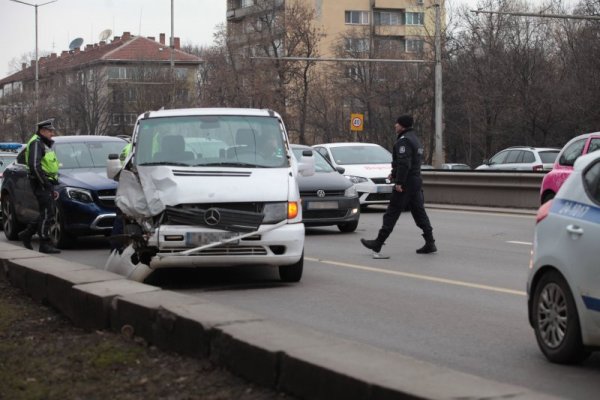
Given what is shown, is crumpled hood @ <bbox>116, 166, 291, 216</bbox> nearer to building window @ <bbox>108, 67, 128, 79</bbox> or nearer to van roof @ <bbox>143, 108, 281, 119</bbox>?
van roof @ <bbox>143, 108, 281, 119</bbox>

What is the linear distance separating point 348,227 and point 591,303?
12.0 m

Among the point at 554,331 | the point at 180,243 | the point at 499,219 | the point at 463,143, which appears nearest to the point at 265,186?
the point at 180,243

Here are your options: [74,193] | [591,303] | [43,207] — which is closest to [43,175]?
[43,207]

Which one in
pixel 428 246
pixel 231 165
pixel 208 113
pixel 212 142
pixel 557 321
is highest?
pixel 208 113

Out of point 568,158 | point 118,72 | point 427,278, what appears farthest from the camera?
point 118,72

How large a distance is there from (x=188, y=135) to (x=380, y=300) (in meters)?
3.09

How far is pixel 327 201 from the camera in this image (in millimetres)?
17844

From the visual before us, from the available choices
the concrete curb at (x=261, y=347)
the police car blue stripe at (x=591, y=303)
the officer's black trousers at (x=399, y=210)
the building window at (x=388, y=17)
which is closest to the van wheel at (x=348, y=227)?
the officer's black trousers at (x=399, y=210)

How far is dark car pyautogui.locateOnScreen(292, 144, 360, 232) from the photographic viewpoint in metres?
17.7

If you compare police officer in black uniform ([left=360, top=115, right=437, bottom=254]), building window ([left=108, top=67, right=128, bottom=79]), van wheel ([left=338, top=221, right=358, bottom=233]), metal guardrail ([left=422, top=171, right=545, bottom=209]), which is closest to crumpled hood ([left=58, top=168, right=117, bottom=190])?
police officer in black uniform ([left=360, top=115, right=437, bottom=254])

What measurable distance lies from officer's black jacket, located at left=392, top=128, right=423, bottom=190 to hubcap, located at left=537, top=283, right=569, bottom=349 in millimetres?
6802

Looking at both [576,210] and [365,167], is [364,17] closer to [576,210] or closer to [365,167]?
[365,167]

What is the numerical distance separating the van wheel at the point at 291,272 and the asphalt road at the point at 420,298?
98mm

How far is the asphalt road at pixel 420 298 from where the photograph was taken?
725 cm
